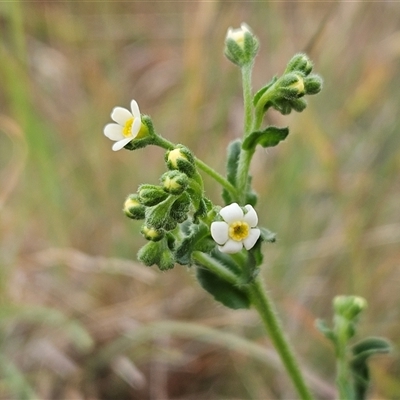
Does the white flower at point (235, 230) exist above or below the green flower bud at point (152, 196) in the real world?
below

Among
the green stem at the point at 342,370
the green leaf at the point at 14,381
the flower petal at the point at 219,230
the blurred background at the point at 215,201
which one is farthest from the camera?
the blurred background at the point at 215,201

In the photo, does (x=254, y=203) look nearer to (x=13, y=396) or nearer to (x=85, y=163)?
(x=13, y=396)

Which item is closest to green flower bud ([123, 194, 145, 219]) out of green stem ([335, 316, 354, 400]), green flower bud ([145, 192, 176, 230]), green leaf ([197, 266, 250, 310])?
green flower bud ([145, 192, 176, 230])

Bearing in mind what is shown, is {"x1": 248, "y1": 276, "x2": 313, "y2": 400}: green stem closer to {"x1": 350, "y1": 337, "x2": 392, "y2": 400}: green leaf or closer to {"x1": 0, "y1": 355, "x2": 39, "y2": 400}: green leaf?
{"x1": 350, "y1": 337, "x2": 392, "y2": 400}: green leaf

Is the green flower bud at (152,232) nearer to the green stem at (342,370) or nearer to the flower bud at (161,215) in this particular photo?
the flower bud at (161,215)

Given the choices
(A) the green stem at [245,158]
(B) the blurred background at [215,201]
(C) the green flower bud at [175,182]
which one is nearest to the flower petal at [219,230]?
(C) the green flower bud at [175,182]

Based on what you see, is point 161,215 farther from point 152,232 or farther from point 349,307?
point 349,307
